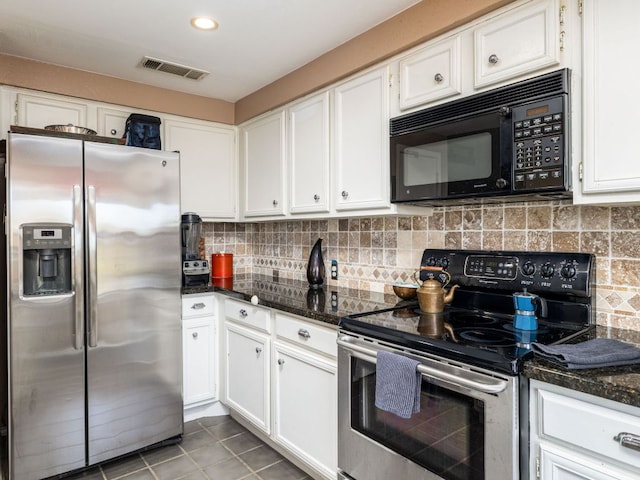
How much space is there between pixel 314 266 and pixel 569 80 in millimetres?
1752

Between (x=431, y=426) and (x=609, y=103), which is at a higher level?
(x=609, y=103)

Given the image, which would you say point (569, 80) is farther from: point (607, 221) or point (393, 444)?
point (393, 444)

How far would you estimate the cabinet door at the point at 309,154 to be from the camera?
94.0 inches

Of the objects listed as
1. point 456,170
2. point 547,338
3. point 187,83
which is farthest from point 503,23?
point 187,83

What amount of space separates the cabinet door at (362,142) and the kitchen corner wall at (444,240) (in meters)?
0.32

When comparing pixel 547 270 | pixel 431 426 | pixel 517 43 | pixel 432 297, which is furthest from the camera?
pixel 432 297

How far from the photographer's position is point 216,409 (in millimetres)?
2838

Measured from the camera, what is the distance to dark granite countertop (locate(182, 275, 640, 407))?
1.00 metres

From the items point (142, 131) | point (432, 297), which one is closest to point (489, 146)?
point (432, 297)

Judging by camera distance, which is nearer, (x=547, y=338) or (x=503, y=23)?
(x=547, y=338)

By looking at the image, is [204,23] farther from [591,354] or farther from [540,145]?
[591,354]

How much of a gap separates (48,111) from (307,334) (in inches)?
83.6

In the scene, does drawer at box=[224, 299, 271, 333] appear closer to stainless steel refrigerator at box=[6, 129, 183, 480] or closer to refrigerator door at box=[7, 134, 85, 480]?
stainless steel refrigerator at box=[6, 129, 183, 480]

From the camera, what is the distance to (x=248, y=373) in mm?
2461
